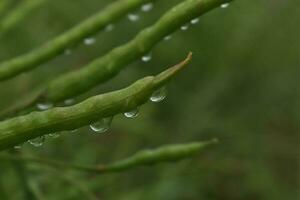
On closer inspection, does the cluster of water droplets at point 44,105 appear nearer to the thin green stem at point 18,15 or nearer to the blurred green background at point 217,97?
the thin green stem at point 18,15

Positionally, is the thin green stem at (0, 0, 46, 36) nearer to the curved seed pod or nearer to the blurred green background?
the curved seed pod

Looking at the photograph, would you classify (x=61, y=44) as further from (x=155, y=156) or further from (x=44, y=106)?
(x=155, y=156)

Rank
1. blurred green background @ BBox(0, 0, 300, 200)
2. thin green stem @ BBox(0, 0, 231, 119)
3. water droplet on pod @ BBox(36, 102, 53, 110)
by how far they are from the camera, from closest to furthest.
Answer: thin green stem @ BBox(0, 0, 231, 119) → water droplet on pod @ BBox(36, 102, 53, 110) → blurred green background @ BBox(0, 0, 300, 200)

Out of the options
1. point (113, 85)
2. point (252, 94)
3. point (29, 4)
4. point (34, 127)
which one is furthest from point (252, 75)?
point (34, 127)

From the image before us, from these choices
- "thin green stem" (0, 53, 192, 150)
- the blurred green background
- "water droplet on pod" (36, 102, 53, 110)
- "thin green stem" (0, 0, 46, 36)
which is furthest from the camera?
the blurred green background

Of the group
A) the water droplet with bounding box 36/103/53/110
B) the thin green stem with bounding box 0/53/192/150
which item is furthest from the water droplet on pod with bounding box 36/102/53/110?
the thin green stem with bounding box 0/53/192/150

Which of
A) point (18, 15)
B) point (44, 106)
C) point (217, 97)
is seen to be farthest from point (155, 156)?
point (217, 97)
